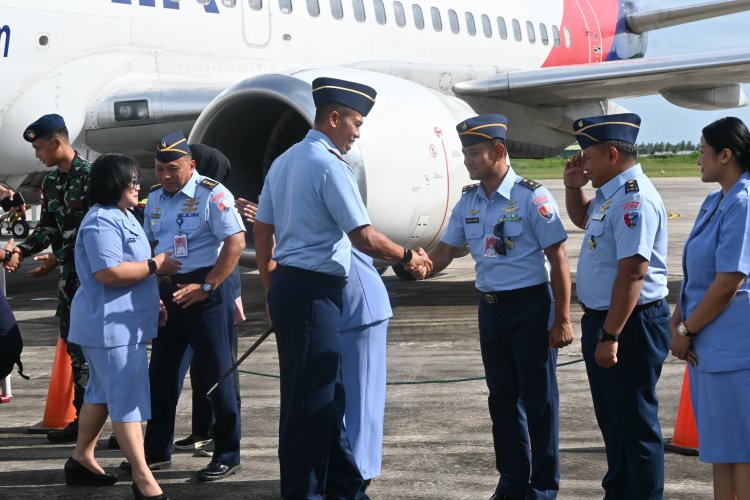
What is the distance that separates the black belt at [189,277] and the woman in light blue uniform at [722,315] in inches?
95.8

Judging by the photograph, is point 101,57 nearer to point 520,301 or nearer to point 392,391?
point 392,391

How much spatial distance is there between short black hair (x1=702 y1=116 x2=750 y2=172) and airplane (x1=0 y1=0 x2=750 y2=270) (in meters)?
4.34

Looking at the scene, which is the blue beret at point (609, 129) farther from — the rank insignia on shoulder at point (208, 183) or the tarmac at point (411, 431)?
the rank insignia on shoulder at point (208, 183)

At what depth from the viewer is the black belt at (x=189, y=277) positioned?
557cm

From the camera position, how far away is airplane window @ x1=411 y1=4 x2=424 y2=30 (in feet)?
42.6

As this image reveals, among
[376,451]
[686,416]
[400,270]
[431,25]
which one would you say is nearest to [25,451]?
[376,451]

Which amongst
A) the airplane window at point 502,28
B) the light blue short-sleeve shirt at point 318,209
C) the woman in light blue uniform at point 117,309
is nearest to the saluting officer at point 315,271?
the light blue short-sleeve shirt at point 318,209

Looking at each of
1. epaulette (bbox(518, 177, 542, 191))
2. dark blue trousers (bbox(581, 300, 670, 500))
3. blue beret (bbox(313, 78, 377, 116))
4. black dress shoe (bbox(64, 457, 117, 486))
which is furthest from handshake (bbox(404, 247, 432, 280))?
black dress shoe (bbox(64, 457, 117, 486))

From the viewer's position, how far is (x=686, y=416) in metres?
5.63

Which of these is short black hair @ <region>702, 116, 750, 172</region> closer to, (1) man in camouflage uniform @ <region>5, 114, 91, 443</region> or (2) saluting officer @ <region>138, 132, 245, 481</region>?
(2) saluting officer @ <region>138, 132, 245, 481</region>

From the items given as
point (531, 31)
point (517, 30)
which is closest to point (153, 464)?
point (517, 30)

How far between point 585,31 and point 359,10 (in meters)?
5.05

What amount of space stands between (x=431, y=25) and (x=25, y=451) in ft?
28.1

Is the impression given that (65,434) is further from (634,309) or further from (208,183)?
(634,309)
